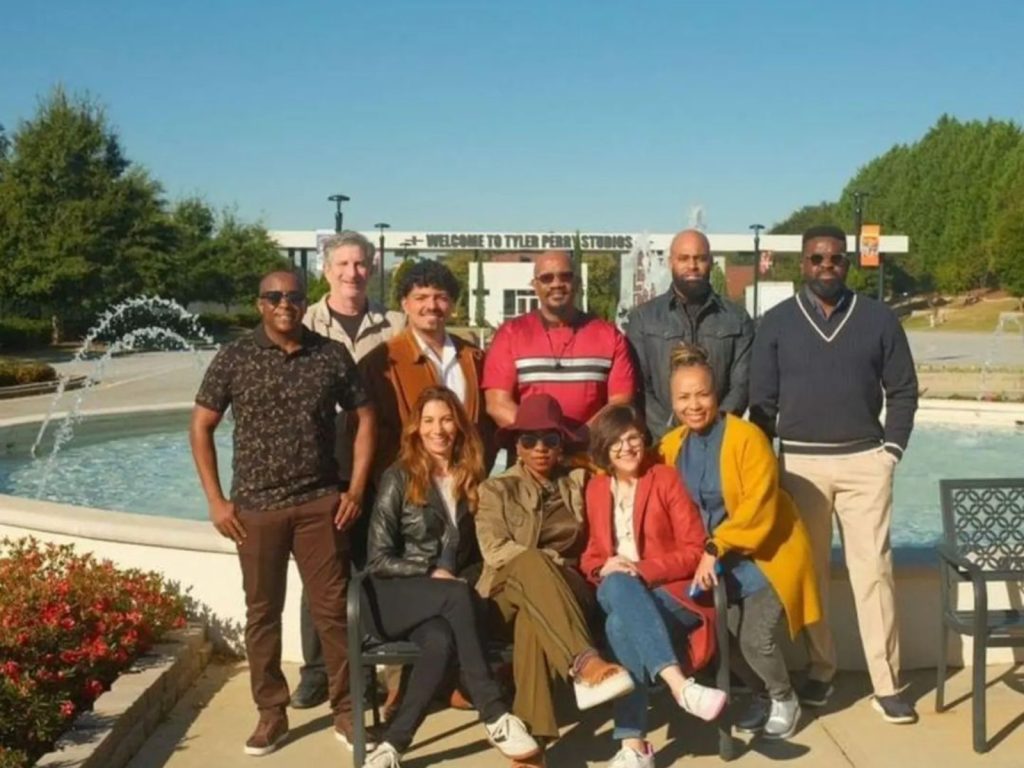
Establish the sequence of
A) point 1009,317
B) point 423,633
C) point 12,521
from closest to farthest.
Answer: point 423,633
point 12,521
point 1009,317

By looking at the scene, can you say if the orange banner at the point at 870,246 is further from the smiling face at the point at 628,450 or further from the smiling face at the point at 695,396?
the smiling face at the point at 628,450

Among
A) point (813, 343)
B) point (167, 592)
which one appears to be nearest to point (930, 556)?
point (813, 343)

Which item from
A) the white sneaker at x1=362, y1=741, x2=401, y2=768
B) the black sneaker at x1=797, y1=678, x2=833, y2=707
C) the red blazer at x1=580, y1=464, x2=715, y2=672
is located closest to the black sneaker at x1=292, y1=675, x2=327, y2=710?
the white sneaker at x1=362, y1=741, x2=401, y2=768

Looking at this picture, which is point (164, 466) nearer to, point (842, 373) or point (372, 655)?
point (372, 655)

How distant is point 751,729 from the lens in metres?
4.39

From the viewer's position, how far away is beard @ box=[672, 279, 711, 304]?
4.88m

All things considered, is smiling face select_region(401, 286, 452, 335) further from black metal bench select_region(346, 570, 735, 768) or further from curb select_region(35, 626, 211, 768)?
curb select_region(35, 626, 211, 768)

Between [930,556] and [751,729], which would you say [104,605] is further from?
[930,556]

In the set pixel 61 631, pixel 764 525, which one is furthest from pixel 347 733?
pixel 764 525

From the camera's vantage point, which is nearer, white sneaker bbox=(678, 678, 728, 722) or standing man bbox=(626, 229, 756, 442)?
white sneaker bbox=(678, 678, 728, 722)

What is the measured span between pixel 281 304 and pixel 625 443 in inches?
56.0

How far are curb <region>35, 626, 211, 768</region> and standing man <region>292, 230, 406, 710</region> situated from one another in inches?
19.3

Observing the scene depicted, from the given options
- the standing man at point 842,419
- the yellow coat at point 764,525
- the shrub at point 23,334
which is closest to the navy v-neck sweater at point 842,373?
the standing man at point 842,419

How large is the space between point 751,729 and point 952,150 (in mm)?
102401
